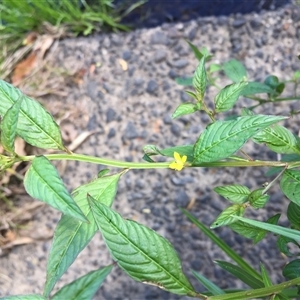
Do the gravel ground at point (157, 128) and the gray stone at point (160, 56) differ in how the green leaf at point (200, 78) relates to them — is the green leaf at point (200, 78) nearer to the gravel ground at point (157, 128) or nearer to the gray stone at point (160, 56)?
the gravel ground at point (157, 128)

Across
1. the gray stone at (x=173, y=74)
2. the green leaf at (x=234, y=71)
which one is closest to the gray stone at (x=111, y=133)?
the gray stone at (x=173, y=74)

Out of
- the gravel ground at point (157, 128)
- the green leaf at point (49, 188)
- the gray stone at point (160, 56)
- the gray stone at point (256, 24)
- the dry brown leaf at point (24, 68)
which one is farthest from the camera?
the dry brown leaf at point (24, 68)

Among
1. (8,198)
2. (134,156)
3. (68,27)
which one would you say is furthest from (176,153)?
(68,27)

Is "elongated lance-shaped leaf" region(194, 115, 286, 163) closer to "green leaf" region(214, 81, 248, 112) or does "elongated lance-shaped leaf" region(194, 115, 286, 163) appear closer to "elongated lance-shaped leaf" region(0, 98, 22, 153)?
"green leaf" region(214, 81, 248, 112)

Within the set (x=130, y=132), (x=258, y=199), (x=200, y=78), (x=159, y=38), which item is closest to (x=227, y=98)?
(x=200, y=78)

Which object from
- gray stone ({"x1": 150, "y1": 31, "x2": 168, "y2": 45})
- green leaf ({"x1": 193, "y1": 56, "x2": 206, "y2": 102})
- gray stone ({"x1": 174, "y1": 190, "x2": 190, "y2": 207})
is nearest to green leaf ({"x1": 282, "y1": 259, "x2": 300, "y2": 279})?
green leaf ({"x1": 193, "y1": 56, "x2": 206, "y2": 102})

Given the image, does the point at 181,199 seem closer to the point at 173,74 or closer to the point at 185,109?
the point at 173,74
